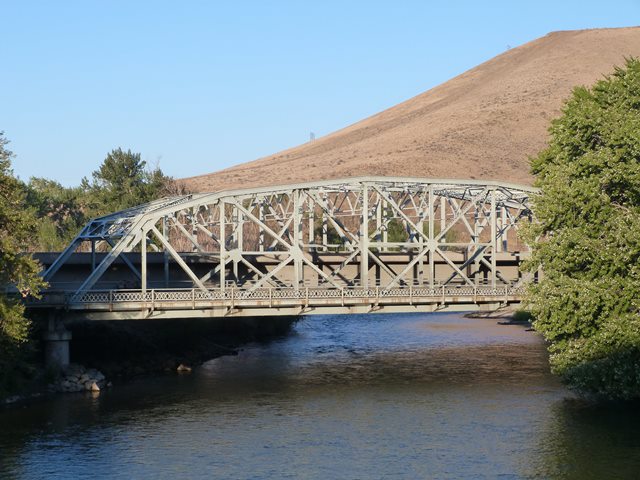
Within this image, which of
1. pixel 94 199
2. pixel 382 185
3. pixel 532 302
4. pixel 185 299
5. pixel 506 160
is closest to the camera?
pixel 532 302

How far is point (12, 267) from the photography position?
52219 millimetres

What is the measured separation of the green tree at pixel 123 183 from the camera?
116500 mm

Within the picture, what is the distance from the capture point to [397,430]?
158ft

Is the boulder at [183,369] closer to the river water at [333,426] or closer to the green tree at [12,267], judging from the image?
the river water at [333,426]

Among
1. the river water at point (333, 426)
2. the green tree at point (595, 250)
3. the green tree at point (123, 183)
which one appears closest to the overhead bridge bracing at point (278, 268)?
the river water at point (333, 426)

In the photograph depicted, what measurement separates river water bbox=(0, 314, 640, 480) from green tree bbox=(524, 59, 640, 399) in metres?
2.97

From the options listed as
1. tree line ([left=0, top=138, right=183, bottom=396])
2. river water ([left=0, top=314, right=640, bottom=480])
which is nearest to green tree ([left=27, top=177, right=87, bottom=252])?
tree line ([left=0, top=138, right=183, bottom=396])

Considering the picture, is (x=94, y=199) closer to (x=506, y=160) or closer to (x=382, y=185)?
(x=382, y=185)

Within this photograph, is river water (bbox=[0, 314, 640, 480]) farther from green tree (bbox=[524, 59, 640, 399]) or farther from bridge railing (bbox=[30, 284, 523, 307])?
bridge railing (bbox=[30, 284, 523, 307])

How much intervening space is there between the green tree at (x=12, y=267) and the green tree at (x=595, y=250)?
25340 millimetres

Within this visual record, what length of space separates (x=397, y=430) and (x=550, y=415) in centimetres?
787

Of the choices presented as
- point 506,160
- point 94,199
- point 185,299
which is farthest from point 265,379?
point 506,160

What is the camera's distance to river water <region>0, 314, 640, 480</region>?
42.0m

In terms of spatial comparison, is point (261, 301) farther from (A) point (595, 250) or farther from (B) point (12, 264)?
(A) point (595, 250)
